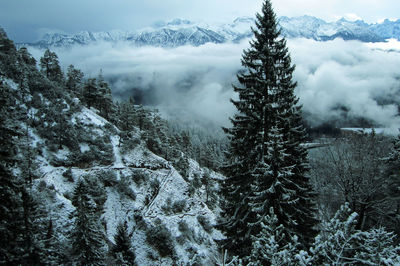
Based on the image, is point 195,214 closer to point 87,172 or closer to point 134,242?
point 134,242

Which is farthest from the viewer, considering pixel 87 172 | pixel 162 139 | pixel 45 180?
pixel 162 139

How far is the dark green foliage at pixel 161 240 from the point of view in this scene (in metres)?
26.1

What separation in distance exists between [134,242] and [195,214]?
10799mm

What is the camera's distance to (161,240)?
87.7 feet

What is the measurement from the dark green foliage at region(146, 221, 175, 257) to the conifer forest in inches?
4.7

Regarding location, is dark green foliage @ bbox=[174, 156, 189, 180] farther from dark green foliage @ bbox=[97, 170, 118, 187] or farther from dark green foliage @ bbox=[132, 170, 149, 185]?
dark green foliage @ bbox=[97, 170, 118, 187]

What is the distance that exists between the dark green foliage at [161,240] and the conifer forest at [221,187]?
0.39 feet

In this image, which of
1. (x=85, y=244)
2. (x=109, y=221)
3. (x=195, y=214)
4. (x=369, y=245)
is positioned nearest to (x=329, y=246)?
(x=369, y=245)

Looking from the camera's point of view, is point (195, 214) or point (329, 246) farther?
point (195, 214)

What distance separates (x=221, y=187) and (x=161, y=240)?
16.3m

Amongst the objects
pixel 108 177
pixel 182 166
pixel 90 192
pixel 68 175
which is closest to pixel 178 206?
pixel 108 177

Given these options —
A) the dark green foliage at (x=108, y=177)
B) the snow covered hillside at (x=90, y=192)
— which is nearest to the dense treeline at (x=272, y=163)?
the snow covered hillside at (x=90, y=192)

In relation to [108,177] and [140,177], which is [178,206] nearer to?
[140,177]

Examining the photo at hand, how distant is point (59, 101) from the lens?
3972 cm
